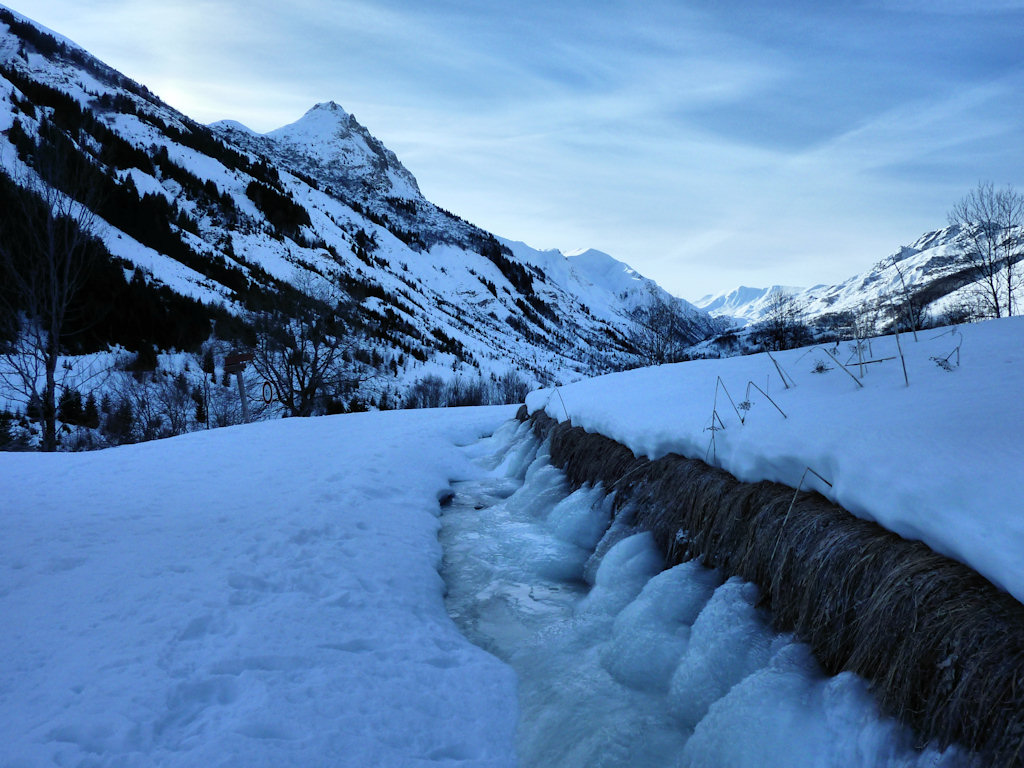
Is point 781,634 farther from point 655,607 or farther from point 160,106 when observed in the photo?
point 160,106

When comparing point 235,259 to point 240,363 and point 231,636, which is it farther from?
point 231,636

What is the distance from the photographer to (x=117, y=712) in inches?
114

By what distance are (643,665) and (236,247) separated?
62165mm

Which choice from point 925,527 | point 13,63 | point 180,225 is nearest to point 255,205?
point 180,225

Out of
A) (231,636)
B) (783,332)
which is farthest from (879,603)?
(783,332)

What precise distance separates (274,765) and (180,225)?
200 ft

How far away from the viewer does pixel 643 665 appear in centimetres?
355

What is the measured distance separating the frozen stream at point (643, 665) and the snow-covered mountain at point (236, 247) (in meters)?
20.9

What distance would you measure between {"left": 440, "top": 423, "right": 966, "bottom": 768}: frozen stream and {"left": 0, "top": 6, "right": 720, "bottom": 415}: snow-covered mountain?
20.9 meters

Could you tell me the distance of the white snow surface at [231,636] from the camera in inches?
112

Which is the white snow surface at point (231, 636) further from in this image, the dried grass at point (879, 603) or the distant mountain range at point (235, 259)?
the distant mountain range at point (235, 259)

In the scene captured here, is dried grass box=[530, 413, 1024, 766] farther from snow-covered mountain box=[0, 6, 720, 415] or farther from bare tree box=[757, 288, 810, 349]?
snow-covered mountain box=[0, 6, 720, 415]

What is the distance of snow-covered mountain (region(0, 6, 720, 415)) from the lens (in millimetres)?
34781

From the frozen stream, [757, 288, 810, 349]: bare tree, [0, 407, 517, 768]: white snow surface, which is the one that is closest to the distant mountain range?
[757, 288, 810, 349]: bare tree
